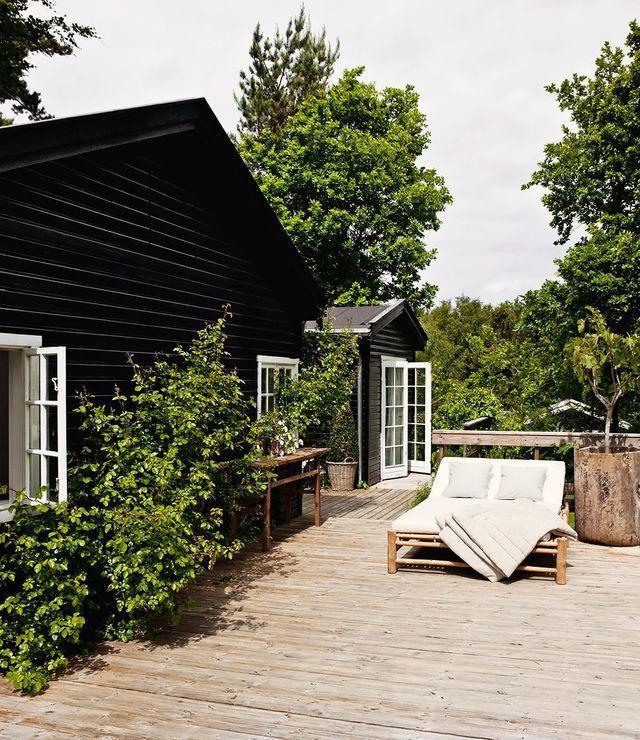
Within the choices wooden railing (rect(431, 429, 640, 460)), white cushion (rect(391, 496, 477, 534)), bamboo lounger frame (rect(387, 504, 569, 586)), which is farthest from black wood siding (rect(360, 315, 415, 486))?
bamboo lounger frame (rect(387, 504, 569, 586))

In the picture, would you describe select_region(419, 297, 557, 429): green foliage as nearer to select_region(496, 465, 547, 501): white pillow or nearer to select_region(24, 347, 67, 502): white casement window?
select_region(496, 465, 547, 501): white pillow

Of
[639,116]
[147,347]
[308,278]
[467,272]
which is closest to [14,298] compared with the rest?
[147,347]

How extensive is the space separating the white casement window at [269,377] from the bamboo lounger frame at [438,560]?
237cm

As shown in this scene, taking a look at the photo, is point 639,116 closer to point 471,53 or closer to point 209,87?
point 471,53

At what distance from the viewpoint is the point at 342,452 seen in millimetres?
10859

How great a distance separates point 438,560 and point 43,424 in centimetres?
369

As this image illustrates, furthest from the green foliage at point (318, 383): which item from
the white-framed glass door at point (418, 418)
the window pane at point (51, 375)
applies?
the window pane at point (51, 375)

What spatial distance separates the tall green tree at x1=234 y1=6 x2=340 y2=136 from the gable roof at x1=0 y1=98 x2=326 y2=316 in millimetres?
16072

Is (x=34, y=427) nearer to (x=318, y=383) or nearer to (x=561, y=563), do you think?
(x=318, y=383)

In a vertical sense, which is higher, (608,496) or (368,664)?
(608,496)

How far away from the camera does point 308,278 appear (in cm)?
846

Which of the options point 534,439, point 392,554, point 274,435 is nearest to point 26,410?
point 274,435

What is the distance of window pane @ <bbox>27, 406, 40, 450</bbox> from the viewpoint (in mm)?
4316

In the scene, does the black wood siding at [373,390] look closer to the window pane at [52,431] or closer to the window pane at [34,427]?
the window pane at [52,431]
